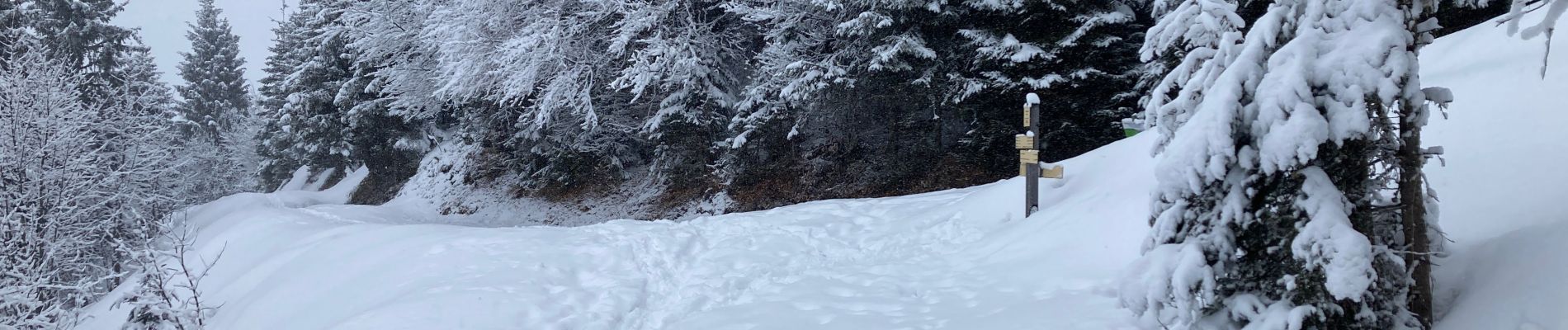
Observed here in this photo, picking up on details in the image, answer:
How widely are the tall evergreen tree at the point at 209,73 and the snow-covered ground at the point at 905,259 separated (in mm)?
36732

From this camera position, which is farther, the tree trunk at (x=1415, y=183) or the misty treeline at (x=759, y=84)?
the misty treeline at (x=759, y=84)

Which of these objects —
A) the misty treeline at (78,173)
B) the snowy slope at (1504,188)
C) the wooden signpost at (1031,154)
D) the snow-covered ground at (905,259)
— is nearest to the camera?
the snowy slope at (1504,188)

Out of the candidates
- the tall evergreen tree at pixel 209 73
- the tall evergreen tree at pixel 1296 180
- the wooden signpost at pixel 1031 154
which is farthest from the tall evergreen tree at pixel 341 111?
the tall evergreen tree at pixel 1296 180

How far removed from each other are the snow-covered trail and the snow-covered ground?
3 centimetres

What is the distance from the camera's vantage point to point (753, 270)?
7.14 m

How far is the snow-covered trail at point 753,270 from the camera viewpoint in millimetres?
5480

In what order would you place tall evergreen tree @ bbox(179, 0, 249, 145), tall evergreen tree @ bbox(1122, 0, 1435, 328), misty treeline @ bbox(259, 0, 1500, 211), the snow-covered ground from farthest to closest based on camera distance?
tall evergreen tree @ bbox(179, 0, 249, 145), misty treeline @ bbox(259, 0, 1500, 211), the snow-covered ground, tall evergreen tree @ bbox(1122, 0, 1435, 328)

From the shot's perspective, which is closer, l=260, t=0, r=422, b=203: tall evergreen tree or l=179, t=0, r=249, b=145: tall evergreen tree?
l=260, t=0, r=422, b=203: tall evergreen tree

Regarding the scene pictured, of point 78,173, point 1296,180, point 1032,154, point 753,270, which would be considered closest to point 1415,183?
point 1296,180

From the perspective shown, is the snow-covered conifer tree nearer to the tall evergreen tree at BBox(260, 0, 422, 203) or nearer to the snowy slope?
the tall evergreen tree at BBox(260, 0, 422, 203)

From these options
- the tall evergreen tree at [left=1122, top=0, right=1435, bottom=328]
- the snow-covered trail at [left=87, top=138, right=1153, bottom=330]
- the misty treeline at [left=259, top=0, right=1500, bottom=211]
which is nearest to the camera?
the tall evergreen tree at [left=1122, top=0, right=1435, bottom=328]

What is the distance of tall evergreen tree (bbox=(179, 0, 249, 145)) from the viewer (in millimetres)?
39219

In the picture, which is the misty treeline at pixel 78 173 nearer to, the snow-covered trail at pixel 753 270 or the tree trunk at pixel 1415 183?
the snow-covered trail at pixel 753 270

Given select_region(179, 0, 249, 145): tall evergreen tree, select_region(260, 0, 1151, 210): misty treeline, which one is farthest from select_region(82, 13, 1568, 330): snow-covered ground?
select_region(179, 0, 249, 145): tall evergreen tree
